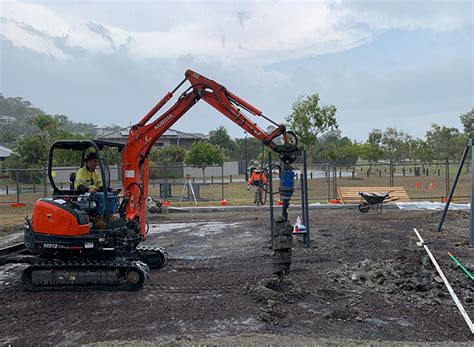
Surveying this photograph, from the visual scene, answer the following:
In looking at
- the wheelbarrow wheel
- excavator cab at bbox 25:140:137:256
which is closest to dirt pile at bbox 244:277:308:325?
excavator cab at bbox 25:140:137:256

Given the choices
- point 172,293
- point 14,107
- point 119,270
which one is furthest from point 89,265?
point 14,107

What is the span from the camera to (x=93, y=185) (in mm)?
7953

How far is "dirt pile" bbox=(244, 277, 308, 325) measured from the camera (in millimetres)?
5840

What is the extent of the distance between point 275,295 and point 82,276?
10.1 feet

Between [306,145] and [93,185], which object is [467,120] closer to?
[306,145]

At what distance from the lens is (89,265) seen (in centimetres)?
727

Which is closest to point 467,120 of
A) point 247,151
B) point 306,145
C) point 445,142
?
point 445,142

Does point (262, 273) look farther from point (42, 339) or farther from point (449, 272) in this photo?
point (42, 339)

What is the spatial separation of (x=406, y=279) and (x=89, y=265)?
5.04 m

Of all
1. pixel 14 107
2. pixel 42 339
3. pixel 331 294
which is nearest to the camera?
pixel 42 339

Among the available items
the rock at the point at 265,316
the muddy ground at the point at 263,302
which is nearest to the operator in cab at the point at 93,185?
the muddy ground at the point at 263,302

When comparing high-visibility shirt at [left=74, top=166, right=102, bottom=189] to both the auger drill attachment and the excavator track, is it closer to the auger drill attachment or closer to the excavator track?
the excavator track

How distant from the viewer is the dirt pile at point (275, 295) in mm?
5840

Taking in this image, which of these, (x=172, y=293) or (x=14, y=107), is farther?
(x=14, y=107)
